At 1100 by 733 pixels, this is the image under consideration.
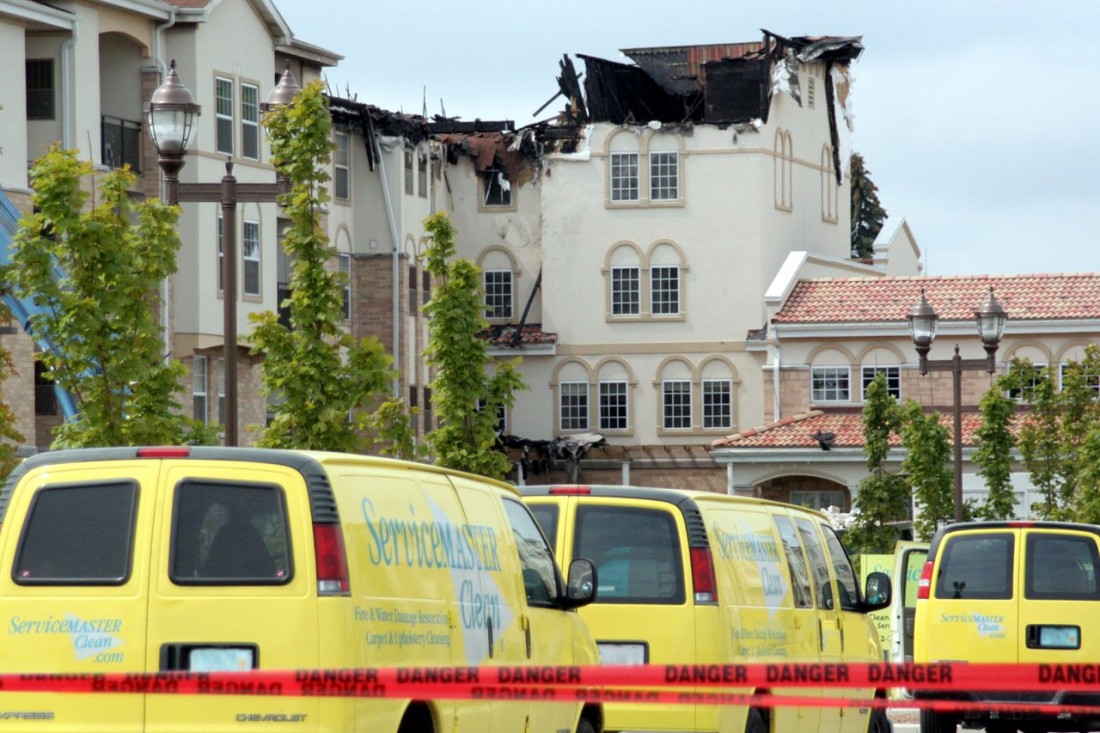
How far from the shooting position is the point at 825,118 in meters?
74.2

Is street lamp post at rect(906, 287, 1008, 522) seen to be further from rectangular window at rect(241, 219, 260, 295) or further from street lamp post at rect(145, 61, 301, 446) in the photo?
street lamp post at rect(145, 61, 301, 446)

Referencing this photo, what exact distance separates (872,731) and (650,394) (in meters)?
51.8

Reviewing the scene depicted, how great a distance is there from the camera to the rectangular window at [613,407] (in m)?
69.4

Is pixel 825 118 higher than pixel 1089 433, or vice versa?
pixel 825 118

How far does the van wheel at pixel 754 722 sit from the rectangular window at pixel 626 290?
55.7 meters

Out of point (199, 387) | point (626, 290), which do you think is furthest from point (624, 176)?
point (199, 387)

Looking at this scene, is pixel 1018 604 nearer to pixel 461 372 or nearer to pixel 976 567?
pixel 976 567

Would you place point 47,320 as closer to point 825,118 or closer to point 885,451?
point 885,451

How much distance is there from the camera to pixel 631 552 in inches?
535

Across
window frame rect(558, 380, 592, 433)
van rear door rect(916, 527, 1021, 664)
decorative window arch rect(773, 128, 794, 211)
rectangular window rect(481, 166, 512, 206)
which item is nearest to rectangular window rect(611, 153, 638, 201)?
rectangular window rect(481, 166, 512, 206)

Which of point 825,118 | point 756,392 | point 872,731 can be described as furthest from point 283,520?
point 825,118

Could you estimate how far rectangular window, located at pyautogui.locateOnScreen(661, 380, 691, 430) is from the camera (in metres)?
68.9

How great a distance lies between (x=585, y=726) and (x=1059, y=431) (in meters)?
35.0

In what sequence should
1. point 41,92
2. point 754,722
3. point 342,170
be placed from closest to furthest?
point 754,722 → point 41,92 → point 342,170
